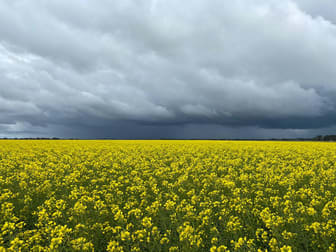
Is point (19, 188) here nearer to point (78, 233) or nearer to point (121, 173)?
point (121, 173)

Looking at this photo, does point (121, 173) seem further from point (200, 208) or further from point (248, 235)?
point (248, 235)

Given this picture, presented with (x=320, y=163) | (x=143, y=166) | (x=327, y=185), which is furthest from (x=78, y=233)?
(x=320, y=163)

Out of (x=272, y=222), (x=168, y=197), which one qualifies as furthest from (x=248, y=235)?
(x=168, y=197)

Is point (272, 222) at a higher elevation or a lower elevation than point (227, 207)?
higher

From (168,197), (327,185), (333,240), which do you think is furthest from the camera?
(327,185)

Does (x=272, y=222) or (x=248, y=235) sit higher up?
(x=272, y=222)

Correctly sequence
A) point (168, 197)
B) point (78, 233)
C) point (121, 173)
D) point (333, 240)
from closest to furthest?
point (333, 240) < point (78, 233) < point (168, 197) < point (121, 173)

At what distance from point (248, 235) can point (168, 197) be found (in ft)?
10.0

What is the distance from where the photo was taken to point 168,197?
24.4 feet

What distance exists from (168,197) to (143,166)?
5.46 meters

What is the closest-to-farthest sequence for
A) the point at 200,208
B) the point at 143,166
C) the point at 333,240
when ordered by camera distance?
the point at 333,240 < the point at 200,208 < the point at 143,166

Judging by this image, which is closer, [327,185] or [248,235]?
[248,235]

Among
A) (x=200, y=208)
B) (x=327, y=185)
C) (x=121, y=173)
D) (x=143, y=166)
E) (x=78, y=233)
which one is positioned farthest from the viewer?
(x=143, y=166)

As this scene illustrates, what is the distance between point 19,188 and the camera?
8922 mm
